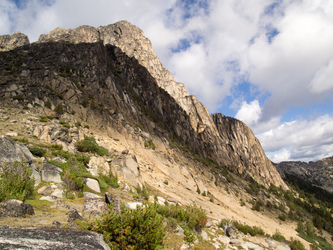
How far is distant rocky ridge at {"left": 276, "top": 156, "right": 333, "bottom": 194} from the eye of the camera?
141975 mm

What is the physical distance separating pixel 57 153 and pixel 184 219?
29.4ft

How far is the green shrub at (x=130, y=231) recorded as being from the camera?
14.6ft

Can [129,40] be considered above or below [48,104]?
above

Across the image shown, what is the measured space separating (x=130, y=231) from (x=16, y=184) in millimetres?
4924

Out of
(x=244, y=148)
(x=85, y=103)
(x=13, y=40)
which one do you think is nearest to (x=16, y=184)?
(x=85, y=103)

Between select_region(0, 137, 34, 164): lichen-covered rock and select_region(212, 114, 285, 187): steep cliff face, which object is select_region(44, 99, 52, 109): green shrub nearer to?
select_region(0, 137, 34, 164): lichen-covered rock

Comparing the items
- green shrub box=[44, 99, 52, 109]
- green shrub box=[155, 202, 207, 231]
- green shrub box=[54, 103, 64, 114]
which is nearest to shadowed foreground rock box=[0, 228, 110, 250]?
green shrub box=[155, 202, 207, 231]

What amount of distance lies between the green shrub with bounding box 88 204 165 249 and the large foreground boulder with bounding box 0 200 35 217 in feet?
7.09

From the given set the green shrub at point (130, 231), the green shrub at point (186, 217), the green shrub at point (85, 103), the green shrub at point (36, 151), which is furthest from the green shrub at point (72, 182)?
the green shrub at point (85, 103)

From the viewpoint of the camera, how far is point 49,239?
12.9 feet

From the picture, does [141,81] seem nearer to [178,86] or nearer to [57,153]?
[178,86]

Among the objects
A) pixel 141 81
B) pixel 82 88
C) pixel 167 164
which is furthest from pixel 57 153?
pixel 141 81

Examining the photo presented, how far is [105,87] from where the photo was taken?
104ft

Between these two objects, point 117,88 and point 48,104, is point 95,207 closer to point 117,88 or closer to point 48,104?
point 48,104
